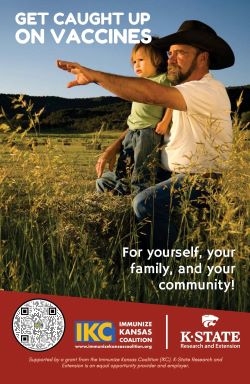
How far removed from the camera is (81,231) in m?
3.88

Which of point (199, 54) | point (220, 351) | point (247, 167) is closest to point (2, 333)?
point (220, 351)

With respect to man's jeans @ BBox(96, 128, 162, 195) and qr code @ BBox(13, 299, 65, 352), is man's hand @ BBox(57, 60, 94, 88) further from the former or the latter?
qr code @ BBox(13, 299, 65, 352)

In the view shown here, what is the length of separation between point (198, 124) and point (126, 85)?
82 cm

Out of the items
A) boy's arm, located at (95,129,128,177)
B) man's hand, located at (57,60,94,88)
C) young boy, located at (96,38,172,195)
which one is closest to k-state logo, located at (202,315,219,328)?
young boy, located at (96,38,172,195)

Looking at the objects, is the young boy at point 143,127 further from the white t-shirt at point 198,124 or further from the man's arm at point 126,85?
the man's arm at point 126,85

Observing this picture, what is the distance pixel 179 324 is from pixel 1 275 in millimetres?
1080

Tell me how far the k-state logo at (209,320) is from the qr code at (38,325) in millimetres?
814

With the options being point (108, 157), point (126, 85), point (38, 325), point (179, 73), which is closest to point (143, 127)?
point (108, 157)

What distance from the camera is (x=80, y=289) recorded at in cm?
361

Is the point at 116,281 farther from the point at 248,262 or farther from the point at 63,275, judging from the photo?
the point at 248,262

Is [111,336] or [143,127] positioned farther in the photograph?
[143,127]

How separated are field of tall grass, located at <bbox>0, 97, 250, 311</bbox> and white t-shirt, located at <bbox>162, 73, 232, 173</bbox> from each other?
134 mm

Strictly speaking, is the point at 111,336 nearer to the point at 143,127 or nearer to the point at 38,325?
the point at 38,325

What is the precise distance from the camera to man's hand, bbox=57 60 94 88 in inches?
138
